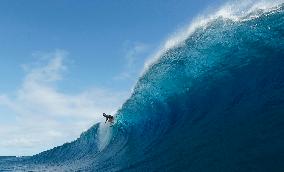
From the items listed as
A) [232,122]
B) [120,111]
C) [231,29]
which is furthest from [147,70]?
[232,122]

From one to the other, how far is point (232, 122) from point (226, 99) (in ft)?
7.18

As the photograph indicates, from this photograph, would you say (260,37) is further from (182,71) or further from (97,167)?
(97,167)

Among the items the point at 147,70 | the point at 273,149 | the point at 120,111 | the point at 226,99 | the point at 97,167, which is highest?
the point at 147,70

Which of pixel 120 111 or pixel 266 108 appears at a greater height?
pixel 120 111

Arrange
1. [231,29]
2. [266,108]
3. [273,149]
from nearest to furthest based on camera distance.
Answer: [273,149], [266,108], [231,29]

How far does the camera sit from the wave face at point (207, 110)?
10.6 metres

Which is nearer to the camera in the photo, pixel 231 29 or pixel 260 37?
pixel 260 37

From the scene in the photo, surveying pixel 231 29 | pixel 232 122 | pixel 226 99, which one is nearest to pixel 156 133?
pixel 226 99

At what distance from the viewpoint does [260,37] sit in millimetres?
17125

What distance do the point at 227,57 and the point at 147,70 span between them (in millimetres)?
5689

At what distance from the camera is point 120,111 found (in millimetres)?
21578

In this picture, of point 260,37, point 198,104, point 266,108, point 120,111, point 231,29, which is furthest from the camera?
point 120,111

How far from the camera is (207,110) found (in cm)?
1470

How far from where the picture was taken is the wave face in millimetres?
10586
